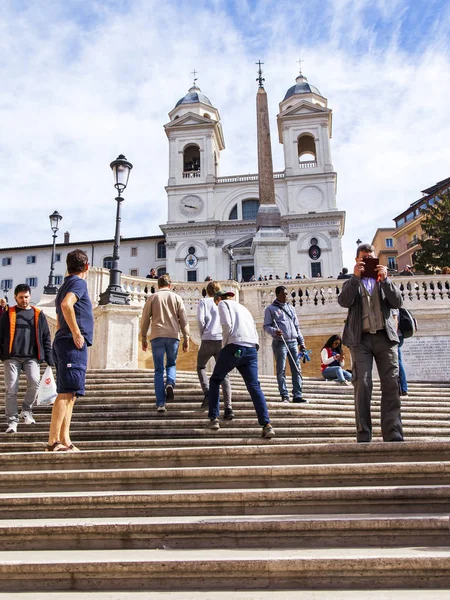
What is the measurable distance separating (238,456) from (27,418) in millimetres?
3151

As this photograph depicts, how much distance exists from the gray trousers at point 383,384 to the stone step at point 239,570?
1.71m

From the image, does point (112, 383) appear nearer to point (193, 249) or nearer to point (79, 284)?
point (79, 284)

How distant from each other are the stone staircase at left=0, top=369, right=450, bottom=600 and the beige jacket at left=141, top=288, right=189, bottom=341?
5.72ft

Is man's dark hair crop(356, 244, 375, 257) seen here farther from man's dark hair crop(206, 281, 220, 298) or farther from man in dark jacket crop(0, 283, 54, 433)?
man in dark jacket crop(0, 283, 54, 433)

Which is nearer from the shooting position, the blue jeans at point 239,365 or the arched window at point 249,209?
the blue jeans at point 239,365

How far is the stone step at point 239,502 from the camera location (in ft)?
12.0

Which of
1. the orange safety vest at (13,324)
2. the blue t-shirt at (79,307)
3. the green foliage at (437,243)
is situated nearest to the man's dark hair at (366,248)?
the blue t-shirt at (79,307)

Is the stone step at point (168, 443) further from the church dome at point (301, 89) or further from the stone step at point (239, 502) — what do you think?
the church dome at point (301, 89)

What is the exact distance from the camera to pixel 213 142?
5450 centimetres

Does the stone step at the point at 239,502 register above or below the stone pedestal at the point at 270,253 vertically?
below

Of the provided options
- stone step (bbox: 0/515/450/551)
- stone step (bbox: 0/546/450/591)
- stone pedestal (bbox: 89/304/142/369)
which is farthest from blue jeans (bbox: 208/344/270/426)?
stone pedestal (bbox: 89/304/142/369)

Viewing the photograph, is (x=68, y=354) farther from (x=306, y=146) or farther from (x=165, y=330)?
(x=306, y=146)

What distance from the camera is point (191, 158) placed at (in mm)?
55250

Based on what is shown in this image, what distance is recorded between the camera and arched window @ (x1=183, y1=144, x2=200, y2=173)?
2141 inches
